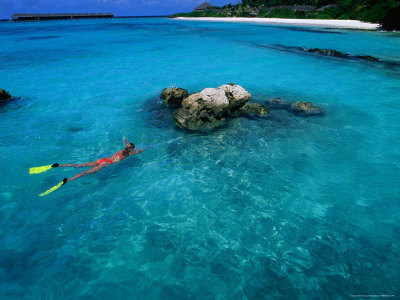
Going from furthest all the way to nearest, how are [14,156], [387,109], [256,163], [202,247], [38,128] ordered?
[387,109] → [38,128] → [14,156] → [256,163] → [202,247]

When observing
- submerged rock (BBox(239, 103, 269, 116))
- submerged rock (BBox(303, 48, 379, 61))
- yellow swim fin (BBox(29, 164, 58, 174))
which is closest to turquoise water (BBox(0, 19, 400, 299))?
yellow swim fin (BBox(29, 164, 58, 174))

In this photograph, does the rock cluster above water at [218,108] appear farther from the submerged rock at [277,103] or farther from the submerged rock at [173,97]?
the submerged rock at [173,97]

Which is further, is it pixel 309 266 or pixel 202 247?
pixel 202 247

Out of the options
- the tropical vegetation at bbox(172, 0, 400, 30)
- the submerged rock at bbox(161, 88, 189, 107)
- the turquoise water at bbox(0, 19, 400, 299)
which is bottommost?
the turquoise water at bbox(0, 19, 400, 299)

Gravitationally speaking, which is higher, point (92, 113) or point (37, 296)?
point (92, 113)

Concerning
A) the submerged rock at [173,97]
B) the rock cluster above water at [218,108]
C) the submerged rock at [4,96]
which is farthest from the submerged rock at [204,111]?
the submerged rock at [4,96]

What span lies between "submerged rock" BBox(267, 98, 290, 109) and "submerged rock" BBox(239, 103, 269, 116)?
4.37 feet

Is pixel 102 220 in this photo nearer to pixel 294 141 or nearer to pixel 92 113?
pixel 294 141

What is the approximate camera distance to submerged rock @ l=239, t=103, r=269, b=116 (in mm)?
13750

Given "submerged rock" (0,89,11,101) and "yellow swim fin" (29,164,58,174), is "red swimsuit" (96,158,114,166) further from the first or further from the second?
"submerged rock" (0,89,11,101)

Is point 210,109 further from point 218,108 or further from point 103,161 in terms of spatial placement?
point 103,161

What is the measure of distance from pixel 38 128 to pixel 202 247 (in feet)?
38.5

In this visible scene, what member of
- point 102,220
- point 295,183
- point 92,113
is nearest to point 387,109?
point 295,183

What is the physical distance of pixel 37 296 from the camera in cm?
540
